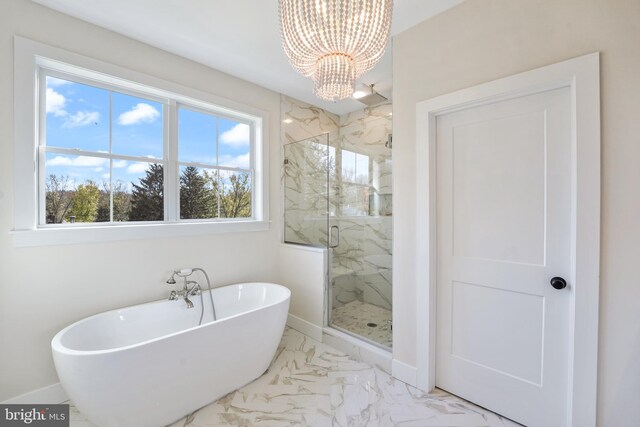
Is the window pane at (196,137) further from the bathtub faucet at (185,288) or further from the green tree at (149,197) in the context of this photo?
the bathtub faucet at (185,288)

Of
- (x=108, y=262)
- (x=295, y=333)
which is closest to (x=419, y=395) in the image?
(x=295, y=333)

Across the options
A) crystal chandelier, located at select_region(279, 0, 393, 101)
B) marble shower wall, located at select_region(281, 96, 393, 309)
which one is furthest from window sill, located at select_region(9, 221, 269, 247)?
crystal chandelier, located at select_region(279, 0, 393, 101)

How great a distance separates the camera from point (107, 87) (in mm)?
2170

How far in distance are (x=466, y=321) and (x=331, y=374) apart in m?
1.11

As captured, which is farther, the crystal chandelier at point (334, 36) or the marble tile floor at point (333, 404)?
the marble tile floor at point (333, 404)

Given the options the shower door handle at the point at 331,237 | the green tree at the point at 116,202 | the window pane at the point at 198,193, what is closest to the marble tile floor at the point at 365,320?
the shower door handle at the point at 331,237

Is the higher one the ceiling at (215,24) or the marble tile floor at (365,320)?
the ceiling at (215,24)

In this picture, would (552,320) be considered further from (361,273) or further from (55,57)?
(55,57)

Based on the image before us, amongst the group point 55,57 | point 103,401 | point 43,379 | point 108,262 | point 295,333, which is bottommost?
point 295,333

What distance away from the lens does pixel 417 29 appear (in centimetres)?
200

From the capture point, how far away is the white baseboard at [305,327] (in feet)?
9.18

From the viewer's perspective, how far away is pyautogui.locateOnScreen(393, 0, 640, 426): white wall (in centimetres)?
129

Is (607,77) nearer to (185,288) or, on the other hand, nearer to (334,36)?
(334,36)

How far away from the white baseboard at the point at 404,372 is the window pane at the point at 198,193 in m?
2.14
